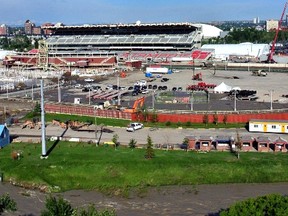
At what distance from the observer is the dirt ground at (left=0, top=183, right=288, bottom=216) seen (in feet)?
46.0

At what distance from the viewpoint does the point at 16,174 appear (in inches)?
661

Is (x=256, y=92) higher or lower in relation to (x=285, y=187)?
higher

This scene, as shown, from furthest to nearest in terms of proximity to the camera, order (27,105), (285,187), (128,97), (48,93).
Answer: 1. (48,93)
2. (128,97)
3. (27,105)
4. (285,187)

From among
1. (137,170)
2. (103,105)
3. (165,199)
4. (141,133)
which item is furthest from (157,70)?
(165,199)

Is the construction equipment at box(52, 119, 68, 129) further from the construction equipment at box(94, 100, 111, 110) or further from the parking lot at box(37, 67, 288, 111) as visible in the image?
the parking lot at box(37, 67, 288, 111)

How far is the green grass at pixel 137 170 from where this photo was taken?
1614 cm

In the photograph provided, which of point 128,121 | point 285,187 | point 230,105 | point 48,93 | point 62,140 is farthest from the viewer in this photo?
point 48,93

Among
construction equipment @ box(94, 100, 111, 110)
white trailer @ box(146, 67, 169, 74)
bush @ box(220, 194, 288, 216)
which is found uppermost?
A: white trailer @ box(146, 67, 169, 74)

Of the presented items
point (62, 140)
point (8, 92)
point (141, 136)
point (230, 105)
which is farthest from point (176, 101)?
point (8, 92)

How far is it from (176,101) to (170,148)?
10347 millimetres

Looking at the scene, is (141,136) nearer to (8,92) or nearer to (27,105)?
(27,105)

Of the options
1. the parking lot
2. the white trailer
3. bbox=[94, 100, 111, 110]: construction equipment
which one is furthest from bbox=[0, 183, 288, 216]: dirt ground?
the white trailer

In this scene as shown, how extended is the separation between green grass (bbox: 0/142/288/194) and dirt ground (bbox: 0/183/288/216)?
0.36 m

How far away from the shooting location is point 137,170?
653 inches
